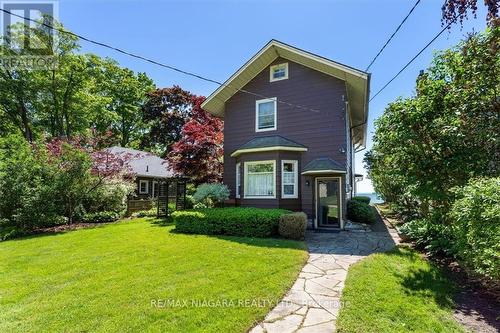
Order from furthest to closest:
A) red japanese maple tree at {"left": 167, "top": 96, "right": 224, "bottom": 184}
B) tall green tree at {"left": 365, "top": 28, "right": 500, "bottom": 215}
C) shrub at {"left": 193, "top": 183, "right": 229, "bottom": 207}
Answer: red japanese maple tree at {"left": 167, "top": 96, "right": 224, "bottom": 184}, shrub at {"left": 193, "top": 183, "right": 229, "bottom": 207}, tall green tree at {"left": 365, "top": 28, "right": 500, "bottom": 215}

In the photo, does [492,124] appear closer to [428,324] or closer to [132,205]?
[428,324]

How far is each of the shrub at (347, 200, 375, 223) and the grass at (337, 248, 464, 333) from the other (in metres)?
6.28

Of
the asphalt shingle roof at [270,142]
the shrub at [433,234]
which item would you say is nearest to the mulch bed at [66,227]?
the asphalt shingle roof at [270,142]

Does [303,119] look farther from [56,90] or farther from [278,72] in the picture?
[56,90]

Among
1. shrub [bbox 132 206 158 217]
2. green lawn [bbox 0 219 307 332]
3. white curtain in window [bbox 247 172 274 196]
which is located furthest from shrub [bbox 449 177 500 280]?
shrub [bbox 132 206 158 217]

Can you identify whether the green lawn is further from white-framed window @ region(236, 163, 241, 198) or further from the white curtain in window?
white-framed window @ region(236, 163, 241, 198)

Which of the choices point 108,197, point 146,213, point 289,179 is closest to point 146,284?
point 289,179

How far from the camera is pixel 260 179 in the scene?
12211 millimetres

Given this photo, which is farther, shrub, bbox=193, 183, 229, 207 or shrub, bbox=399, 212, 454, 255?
shrub, bbox=193, 183, 229, 207

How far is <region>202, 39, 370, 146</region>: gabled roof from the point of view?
11.2m

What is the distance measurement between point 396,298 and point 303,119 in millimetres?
8620

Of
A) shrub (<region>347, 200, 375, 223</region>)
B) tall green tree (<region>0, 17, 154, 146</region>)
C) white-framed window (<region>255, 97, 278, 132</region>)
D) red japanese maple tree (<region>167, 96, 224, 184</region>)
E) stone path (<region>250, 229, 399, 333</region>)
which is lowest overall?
stone path (<region>250, 229, 399, 333</region>)

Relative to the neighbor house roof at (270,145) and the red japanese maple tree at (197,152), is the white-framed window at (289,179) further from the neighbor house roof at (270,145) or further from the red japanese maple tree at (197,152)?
the red japanese maple tree at (197,152)

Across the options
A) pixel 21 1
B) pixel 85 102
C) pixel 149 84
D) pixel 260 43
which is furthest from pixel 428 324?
pixel 149 84
